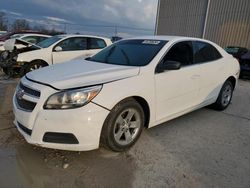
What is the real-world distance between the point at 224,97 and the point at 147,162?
3.00m

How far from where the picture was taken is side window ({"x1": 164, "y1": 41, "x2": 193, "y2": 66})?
3.90m

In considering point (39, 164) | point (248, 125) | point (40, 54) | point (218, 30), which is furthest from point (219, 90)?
point (218, 30)

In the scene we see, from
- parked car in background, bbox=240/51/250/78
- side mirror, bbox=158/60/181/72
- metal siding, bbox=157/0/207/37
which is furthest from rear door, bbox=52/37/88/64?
metal siding, bbox=157/0/207/37

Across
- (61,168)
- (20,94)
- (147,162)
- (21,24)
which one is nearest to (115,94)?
(147,162)

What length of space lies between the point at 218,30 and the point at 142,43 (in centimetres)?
1709

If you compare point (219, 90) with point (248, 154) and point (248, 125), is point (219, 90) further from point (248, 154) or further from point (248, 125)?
point (248, 154)

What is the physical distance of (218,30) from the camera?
62.7 feet

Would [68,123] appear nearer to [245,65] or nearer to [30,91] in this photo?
[30,91]

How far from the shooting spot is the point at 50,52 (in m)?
7.79

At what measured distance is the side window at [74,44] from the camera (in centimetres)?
813

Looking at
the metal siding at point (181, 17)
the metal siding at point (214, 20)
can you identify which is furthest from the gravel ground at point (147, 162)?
the metal siding at point (181, 17)

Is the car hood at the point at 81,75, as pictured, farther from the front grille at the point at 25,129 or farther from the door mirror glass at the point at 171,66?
the front grille at the point at 25,129

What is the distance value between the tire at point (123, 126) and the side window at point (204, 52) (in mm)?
1712

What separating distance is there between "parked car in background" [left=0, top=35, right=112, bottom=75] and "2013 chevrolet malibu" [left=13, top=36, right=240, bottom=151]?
12.8ft
